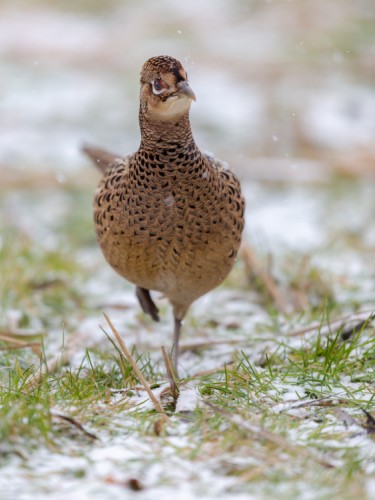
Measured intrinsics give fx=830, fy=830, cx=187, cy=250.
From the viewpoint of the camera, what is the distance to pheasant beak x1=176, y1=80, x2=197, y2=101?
11.1 feet

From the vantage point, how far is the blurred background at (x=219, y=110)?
262 inches

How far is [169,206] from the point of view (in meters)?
3.63

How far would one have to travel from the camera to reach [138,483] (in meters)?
2.66

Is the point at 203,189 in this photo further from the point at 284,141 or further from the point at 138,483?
the point at 284,141

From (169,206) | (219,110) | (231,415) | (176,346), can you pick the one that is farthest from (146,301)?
(219,110)

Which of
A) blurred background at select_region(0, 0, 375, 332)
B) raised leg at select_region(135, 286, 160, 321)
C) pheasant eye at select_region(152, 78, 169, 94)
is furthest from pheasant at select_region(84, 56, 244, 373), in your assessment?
blurred background at select_region(0, 0, 375, 332)

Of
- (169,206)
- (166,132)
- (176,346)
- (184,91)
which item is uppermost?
(184,91)

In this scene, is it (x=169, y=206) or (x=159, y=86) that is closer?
(x=159, y=86)

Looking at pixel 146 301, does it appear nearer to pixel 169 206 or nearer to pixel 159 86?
pixel 169 206

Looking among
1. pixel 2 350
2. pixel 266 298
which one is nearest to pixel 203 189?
pixel 2 350

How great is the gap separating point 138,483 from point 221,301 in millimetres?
2763

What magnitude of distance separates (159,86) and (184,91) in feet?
0.42

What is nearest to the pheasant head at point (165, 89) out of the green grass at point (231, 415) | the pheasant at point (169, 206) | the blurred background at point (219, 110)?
the pheasant at point (169, 206)

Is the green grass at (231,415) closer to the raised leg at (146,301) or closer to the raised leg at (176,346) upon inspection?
the raised leg at (176,346)
